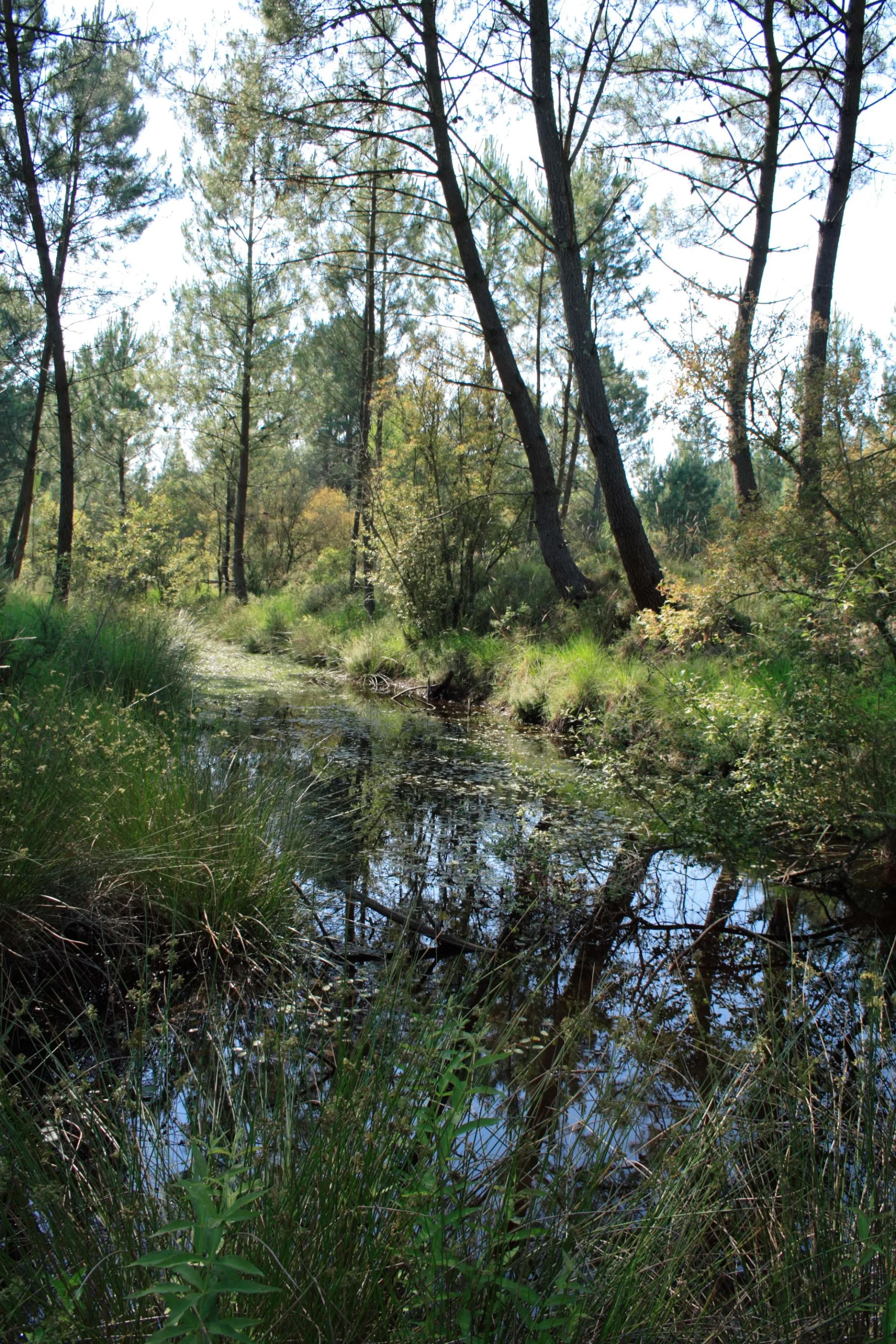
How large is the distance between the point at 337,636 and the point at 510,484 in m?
4.03

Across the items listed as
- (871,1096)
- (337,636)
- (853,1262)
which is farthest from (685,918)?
(337,636)

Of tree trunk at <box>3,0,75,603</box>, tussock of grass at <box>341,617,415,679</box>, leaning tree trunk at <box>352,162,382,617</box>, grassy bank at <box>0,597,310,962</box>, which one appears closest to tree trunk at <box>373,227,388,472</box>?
leaning tree trunk at <box>352,162,382,617</box>

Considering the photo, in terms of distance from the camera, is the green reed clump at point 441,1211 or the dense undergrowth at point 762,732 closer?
the green reed clump at point 441,1211

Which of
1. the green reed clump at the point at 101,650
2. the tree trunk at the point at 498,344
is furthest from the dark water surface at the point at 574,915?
the tree trunk at the point at 498,344

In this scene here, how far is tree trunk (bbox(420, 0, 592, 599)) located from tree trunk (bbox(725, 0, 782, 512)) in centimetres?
206

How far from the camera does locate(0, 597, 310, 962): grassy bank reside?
8.52 ft

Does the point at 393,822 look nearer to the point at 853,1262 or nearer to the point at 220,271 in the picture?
the point at 853,1262

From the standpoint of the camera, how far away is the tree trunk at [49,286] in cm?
1032

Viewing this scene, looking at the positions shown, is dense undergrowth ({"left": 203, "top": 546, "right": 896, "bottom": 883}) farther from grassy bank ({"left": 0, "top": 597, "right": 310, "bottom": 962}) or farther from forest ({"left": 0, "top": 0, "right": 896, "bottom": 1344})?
grassy bank ({"left": 0, "top": 597, "right": 310, "bottom": 962})

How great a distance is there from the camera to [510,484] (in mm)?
13117

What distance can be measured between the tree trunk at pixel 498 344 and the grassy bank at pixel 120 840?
6.49 metres

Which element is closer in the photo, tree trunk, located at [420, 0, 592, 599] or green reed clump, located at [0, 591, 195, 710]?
green reed clump, located at [0, 591, 195, 710]

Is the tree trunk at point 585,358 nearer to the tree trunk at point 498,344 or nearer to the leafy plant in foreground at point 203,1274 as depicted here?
the tree trunk at point 498,344

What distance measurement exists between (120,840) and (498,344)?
7837 mm
